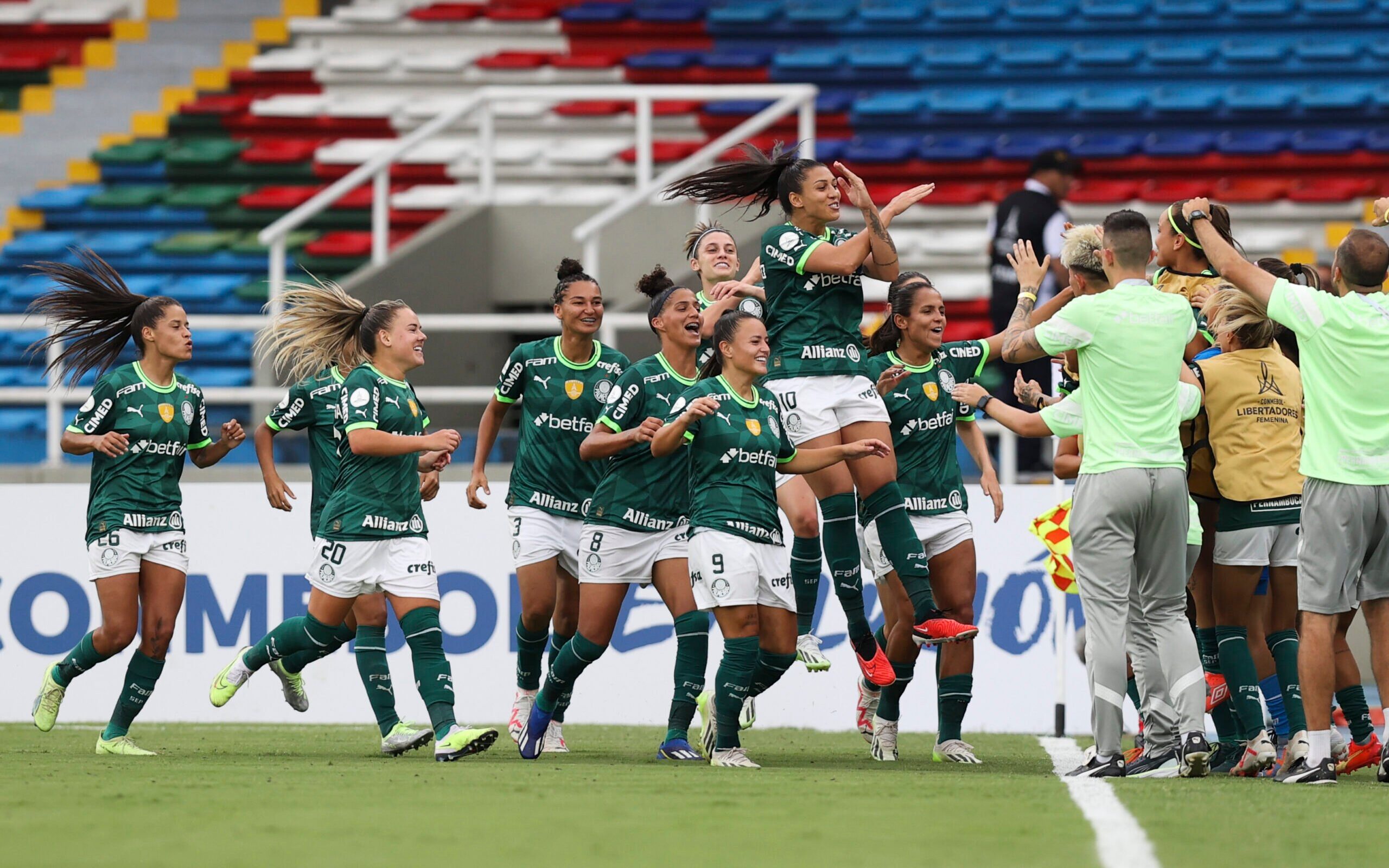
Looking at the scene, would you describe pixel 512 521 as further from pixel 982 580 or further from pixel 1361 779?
pixel 1361 779

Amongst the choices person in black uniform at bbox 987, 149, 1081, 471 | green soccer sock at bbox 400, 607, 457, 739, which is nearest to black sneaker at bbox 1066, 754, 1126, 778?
green soccer sock at bbox 400, 607, 457, 739

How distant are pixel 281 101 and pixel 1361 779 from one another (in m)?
13.4

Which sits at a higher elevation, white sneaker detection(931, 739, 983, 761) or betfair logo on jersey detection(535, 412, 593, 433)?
betfair logo on jersey detection(535, 412, 593, 433)

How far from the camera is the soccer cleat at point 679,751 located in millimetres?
7512

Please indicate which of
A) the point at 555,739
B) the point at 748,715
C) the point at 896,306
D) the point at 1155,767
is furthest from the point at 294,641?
the point at 1155,767

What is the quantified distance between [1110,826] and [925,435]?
297cm

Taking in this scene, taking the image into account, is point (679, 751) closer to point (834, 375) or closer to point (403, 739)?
point (403, 739)

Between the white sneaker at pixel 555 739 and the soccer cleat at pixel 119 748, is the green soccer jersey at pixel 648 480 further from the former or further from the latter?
the soccer cleat at pixel 119 748

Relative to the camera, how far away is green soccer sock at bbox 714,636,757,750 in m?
7.02

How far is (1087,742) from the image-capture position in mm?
9164

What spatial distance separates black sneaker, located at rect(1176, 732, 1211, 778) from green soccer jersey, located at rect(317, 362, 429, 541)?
320cm

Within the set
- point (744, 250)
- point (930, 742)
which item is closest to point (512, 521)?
point (930, 742)

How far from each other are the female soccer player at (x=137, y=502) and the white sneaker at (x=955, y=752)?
344 centimetres

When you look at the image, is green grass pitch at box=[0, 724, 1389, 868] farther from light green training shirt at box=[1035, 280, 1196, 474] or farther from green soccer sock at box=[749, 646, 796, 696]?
light green training shirt at box=[1035, 280, 1196, 474]
